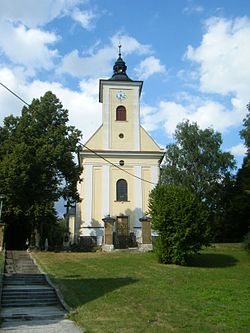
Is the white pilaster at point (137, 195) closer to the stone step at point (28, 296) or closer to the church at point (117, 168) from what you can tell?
the church at point (117, 168)

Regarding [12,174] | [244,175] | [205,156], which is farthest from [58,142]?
[244,175]

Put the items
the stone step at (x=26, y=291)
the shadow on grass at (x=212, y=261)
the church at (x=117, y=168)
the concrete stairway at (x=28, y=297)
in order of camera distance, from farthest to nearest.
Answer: the church at (x=117, y=168) < the shadow on grass at (x=212, y=261) < the stone step at (x=26, y=291) < the concrete stairway at (x=28, y=297)

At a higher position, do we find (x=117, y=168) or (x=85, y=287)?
(x=117, y=168)

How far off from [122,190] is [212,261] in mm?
16455

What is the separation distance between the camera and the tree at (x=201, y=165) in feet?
130

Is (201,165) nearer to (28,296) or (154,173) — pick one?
(154,173)

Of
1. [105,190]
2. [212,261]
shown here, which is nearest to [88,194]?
[105,190]

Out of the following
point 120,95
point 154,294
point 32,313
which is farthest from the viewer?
point 120,95

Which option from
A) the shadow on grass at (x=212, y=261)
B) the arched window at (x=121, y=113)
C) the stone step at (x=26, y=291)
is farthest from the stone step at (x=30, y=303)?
the arched window at (x=121, y=113)

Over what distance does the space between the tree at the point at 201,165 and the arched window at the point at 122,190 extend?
410cm

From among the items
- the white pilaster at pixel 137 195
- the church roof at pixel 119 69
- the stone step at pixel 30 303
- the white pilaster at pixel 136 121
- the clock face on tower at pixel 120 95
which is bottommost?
the stone step at pixel 30 303

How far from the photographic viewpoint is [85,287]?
47.1ft

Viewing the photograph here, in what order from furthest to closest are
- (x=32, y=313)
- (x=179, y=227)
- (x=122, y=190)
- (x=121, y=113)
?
(x=121, y=113)
(x=122, y=190)
(x=179, y=227)
(x=32, y=313)

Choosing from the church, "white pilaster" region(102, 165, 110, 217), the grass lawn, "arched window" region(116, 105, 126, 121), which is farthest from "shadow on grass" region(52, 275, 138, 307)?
"arched window" region(116, 105, 126, 121)
